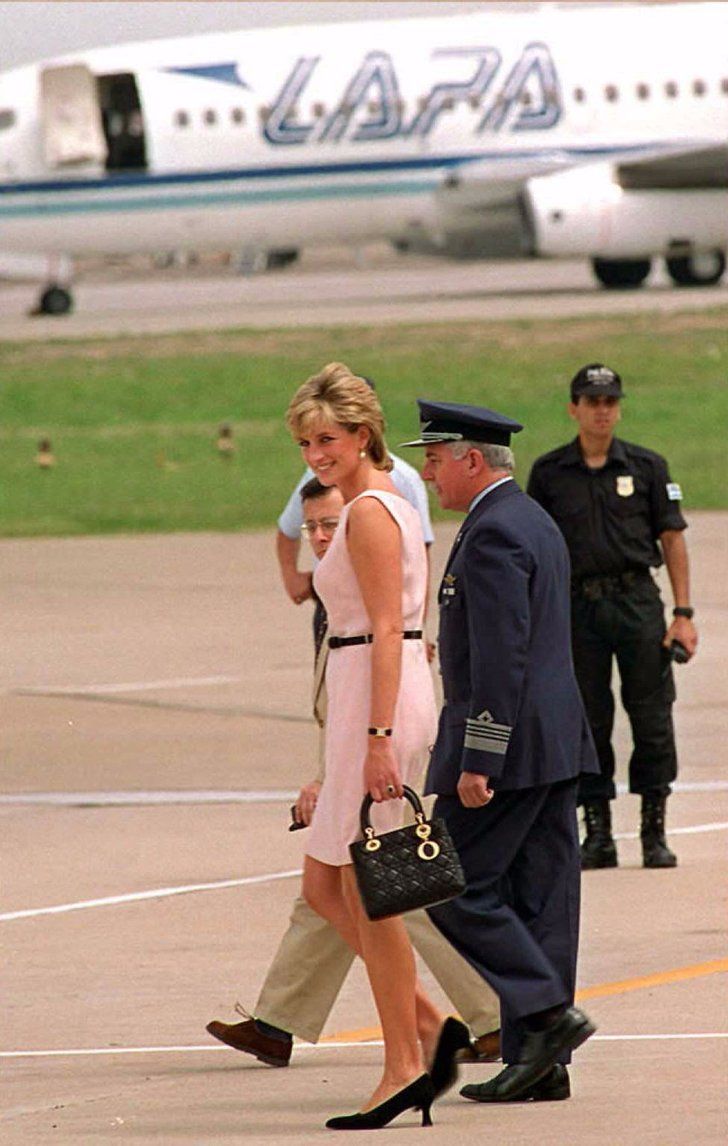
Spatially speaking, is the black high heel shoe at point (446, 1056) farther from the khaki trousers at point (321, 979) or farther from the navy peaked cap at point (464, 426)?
the navy peaked cap at point (464, 426)

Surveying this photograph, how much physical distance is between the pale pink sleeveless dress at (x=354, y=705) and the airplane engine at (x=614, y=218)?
40.2m

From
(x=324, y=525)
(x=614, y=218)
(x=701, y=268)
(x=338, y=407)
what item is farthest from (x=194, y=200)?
(x=338, y=407)

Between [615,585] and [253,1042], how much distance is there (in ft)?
10.6

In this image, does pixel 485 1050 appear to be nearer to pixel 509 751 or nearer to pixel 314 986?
pixel 314 986

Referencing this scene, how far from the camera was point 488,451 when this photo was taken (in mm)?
7020

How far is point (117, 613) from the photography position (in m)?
17.1

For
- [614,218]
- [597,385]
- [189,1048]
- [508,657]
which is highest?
[614,218]

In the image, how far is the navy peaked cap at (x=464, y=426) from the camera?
6941 mm

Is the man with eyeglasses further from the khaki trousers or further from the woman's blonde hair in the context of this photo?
the woman's blonde hair

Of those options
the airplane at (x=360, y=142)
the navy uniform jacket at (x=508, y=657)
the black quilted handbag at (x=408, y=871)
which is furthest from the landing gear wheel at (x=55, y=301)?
the black quilted handbag at (x=408, y=871)

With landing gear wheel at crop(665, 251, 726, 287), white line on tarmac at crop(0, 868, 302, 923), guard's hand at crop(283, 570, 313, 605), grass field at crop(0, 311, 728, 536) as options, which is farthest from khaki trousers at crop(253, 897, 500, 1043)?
landing gear wheel at crop(665, 251, 726, 287)

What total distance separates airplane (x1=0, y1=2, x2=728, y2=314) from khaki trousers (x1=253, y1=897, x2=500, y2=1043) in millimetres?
39621

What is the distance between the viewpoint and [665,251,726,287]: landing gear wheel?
49.8 m

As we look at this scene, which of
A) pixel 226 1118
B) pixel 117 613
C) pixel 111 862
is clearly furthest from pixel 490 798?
pixel 117 613
